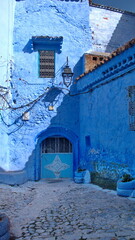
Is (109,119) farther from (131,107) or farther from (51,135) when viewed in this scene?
(51,135)

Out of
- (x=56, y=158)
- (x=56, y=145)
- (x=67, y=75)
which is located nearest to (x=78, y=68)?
(x=67, y=75)

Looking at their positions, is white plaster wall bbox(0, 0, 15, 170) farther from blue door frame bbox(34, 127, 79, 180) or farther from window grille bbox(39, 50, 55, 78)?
window grille bbox(39, 50, 55, 78)

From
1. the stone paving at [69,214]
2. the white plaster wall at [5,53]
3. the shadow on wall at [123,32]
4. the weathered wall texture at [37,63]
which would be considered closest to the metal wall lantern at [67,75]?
the weathered wall texture at [37,63]

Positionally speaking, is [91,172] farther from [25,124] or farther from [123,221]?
[123,221]

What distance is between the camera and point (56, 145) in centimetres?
1162

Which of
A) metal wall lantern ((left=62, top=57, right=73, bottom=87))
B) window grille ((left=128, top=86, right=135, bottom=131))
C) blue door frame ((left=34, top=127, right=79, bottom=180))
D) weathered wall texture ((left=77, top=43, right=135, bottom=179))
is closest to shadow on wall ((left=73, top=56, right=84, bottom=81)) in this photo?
metal wall lantern ((left=62, top=57, right=73, bottom=87))

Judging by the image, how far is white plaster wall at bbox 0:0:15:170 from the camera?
34.5 feet

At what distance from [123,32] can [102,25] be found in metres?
1.29

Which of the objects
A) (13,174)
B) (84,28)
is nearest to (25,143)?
(13,174)

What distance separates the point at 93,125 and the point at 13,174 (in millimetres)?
3946

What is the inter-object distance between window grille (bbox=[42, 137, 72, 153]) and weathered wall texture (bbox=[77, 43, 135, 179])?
772 mm

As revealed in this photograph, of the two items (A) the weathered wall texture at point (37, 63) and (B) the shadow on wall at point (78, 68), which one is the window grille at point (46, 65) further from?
(B) the shadow on wall at point (78, 68)

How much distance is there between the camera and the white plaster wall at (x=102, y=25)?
40.8ft

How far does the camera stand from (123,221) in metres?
4.89
